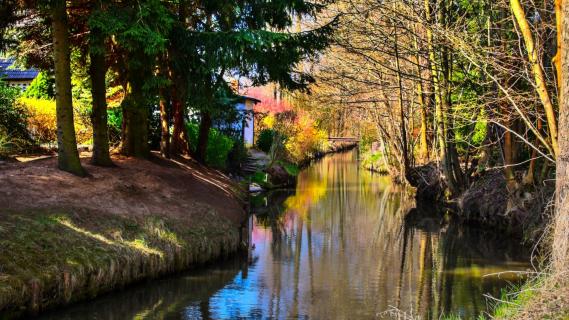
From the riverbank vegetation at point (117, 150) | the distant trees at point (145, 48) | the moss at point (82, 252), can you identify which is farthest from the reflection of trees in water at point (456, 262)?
the distant trees at point (145, 48)

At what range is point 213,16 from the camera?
18547 mm

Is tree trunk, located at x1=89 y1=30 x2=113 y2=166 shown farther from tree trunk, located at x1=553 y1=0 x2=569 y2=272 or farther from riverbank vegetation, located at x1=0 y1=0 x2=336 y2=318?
tree trunk, located at x1=553 y1=0 x2=569 y2=272

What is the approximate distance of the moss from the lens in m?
8.46

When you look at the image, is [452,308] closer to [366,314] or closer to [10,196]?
[366,314]

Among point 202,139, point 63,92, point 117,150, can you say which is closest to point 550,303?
point 63,92

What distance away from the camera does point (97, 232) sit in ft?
35.2

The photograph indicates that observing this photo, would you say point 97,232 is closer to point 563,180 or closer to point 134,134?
point 134,134

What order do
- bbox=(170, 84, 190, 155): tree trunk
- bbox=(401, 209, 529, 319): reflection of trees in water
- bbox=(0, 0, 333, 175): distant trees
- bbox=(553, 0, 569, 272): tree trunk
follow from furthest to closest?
bbox=(170, 84, 190, 155): tree trunk → bbox=(0, 0, 333, 175): distant trees → bbox=(401, 209, 529, 319): reflection of trees in water → bbox=(553, 0, 569, 272): tree trunk

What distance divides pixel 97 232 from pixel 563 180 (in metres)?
7.65

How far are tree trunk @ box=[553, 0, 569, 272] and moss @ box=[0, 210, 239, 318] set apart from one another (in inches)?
271

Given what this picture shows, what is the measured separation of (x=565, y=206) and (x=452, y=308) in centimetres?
342

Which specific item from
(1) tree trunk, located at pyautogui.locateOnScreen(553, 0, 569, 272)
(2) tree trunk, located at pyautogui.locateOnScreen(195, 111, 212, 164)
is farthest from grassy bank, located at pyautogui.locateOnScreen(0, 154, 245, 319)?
(1) tree trunk, located at pyautogui.locateOnScreen(553, 0, 569, 272)

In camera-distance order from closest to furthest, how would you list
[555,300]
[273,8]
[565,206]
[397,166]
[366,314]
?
→ [555,300], [565,206], [366,314], [273,8], [397,166]

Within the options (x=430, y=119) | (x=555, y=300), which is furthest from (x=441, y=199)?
(x=555, y=300)
